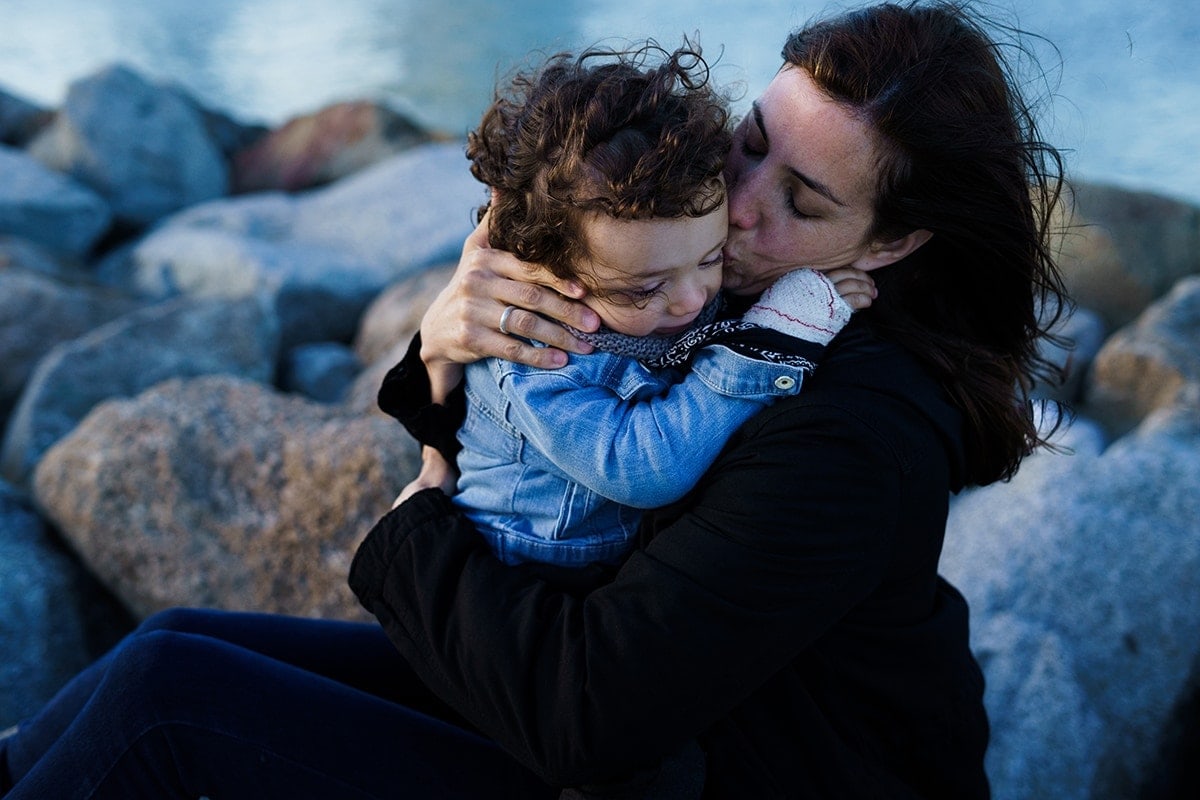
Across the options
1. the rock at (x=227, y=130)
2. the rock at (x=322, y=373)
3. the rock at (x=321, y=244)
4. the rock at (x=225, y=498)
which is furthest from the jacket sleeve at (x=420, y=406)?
the rock at (x=227, y=130)

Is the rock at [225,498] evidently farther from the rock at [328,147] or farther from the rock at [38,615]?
the rock at [328,147]

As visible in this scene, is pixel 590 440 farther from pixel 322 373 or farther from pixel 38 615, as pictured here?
pixel 322 373

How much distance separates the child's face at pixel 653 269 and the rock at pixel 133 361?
2.84 metres

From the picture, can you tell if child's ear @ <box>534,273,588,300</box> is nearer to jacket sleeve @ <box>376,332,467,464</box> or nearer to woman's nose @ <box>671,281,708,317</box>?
woman's nose @ <box>671,281,708,317</box>

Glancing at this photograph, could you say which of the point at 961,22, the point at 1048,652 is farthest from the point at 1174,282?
the point at 961,22

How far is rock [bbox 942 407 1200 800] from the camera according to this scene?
7.67ft

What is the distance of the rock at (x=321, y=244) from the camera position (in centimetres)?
536

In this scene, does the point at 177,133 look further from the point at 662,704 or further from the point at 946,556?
the point at 662,704

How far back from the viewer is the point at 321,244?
20.2ft

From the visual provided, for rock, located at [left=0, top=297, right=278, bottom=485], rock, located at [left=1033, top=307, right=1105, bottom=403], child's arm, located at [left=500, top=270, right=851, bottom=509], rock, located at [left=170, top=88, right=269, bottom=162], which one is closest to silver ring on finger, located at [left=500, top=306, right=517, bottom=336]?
child's arm, located at [left=500, top=270, right=851, bottom=509]

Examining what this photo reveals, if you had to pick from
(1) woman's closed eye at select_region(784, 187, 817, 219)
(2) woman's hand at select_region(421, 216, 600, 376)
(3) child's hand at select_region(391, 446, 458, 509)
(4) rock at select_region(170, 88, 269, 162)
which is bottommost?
(4) rock at select_region(170, 88, 269, 162)

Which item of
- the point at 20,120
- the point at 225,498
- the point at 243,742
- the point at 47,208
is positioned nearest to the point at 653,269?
the point at 243,742

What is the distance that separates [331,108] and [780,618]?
330 inches

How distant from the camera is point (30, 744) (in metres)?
2.07
